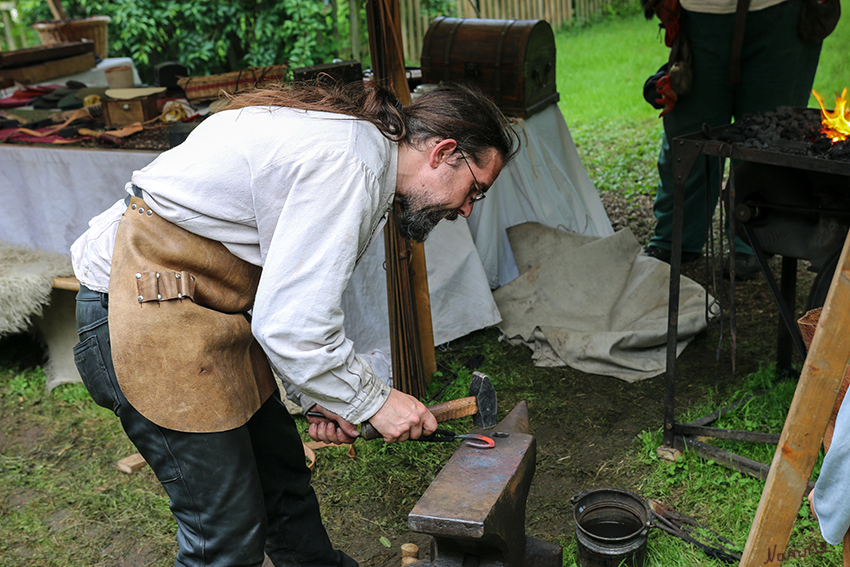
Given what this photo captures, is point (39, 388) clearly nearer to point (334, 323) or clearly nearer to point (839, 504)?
point (334, 323)

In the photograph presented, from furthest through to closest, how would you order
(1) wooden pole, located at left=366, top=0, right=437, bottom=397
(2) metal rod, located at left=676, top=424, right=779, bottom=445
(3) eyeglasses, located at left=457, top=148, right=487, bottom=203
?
(1) wooden pole, located at left=366, top=0, right=437, bottom=397
(2) metal rod, located at left=676, top=424, right=779, bottom=445
(3) eyeglasses, located at left=457, top=148, right=487, bottom=203

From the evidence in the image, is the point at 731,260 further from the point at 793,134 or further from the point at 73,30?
the point at 73,30

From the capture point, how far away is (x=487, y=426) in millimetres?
2074

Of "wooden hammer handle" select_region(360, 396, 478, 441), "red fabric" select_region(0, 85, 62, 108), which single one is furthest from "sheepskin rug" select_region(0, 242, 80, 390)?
"wooden hammer handle" select_region(360, 396, 478, 441)

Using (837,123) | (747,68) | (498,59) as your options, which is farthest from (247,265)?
(747,68)

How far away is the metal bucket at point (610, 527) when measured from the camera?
7.72 feet

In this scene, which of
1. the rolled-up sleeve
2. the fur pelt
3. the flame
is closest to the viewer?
the rolled-up sleeve

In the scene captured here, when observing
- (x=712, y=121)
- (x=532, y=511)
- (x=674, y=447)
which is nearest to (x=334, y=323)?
(x=532, y=511)

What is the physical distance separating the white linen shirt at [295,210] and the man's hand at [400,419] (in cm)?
3

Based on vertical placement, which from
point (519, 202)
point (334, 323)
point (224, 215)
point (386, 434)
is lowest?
point (519, 202)

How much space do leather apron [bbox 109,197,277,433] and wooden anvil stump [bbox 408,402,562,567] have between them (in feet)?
1.85

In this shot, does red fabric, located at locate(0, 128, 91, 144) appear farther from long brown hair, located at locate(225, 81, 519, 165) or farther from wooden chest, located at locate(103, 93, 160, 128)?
long brown hair, located at locate(225, 81, 519, 165)

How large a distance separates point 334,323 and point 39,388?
3.17 meters

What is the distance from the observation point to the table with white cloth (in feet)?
12.5
